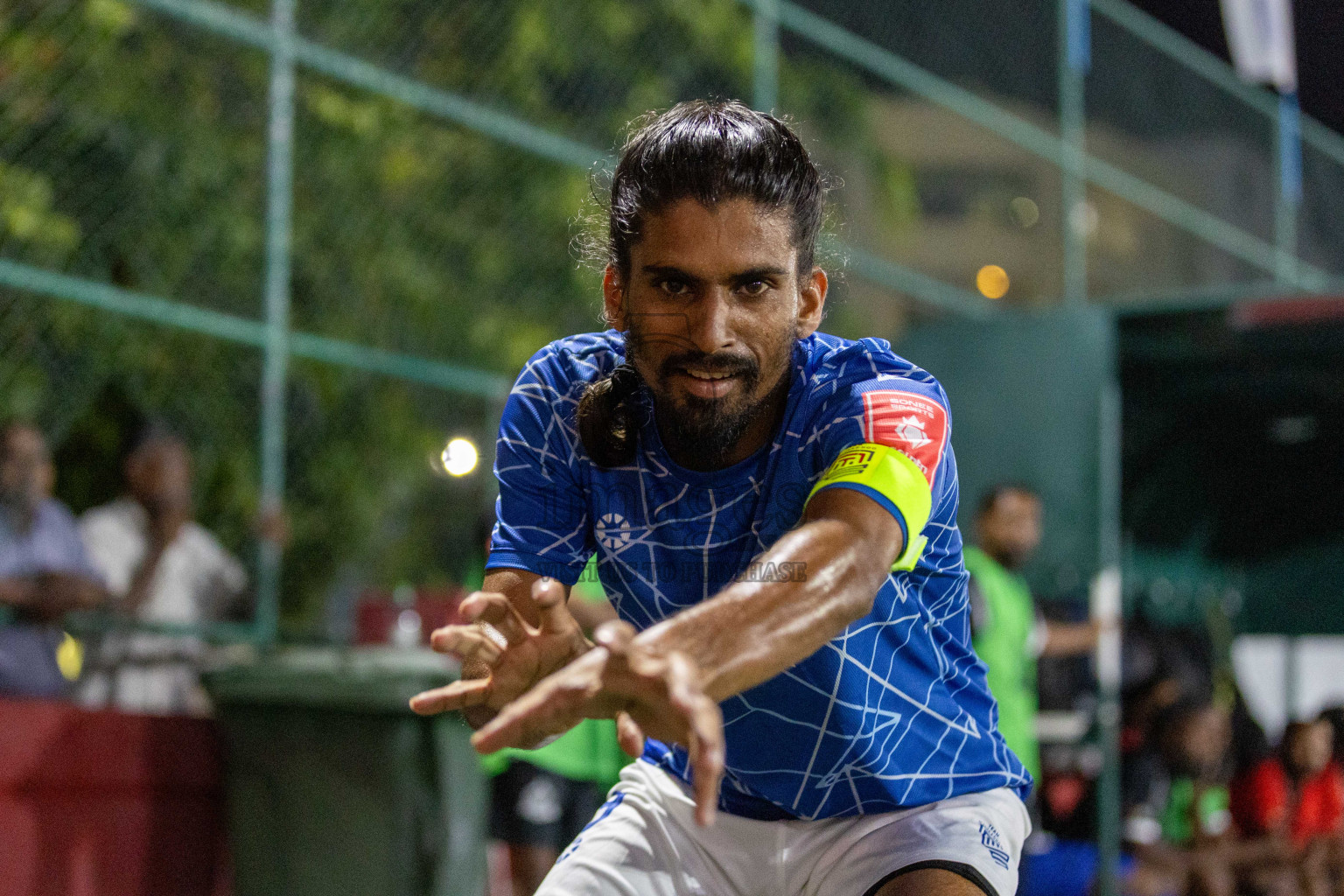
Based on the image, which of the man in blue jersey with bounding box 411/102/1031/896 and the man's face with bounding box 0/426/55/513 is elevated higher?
the man's face with bounding box 0/426/55/513

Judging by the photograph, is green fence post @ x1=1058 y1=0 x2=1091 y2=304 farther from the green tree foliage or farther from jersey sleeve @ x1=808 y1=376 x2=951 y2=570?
jersey sleeve @ x1=808 y1=376 x2=951 y2=570

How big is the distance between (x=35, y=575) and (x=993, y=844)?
3.79 m

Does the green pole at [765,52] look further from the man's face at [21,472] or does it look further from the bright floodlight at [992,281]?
the man's face at [21,472]

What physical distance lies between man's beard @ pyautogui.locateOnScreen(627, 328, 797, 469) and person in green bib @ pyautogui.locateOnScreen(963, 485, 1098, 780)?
4.25 meters

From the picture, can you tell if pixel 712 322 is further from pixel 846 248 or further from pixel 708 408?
pixel 846 248

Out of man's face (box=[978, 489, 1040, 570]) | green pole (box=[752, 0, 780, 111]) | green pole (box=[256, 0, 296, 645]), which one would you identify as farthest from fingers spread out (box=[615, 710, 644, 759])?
green pole (box=[752, 0, 780, 111])

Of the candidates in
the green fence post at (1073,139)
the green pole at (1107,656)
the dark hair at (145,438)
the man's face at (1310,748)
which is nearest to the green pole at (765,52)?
the green pole at (1107,656)

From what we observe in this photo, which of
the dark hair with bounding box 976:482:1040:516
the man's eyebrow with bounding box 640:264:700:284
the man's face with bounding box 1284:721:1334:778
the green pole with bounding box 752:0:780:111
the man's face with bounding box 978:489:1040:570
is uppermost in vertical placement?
the green pole with bounding box 752:0:780:111

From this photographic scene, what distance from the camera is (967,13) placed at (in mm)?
10984

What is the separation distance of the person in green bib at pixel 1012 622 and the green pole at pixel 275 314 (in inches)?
115

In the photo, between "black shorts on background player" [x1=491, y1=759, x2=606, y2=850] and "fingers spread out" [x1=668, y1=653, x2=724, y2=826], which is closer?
"fingers spread out" [x1=668, y1=653, x2=724, y2=826]

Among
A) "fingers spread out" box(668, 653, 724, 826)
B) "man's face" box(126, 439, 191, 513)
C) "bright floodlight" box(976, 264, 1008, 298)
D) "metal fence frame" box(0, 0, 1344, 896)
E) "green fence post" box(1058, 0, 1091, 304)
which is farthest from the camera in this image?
"bright floodlight" box(976, 264, 1008, 298)

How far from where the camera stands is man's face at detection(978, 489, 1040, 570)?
7.79 metres

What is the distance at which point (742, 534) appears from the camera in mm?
2760
